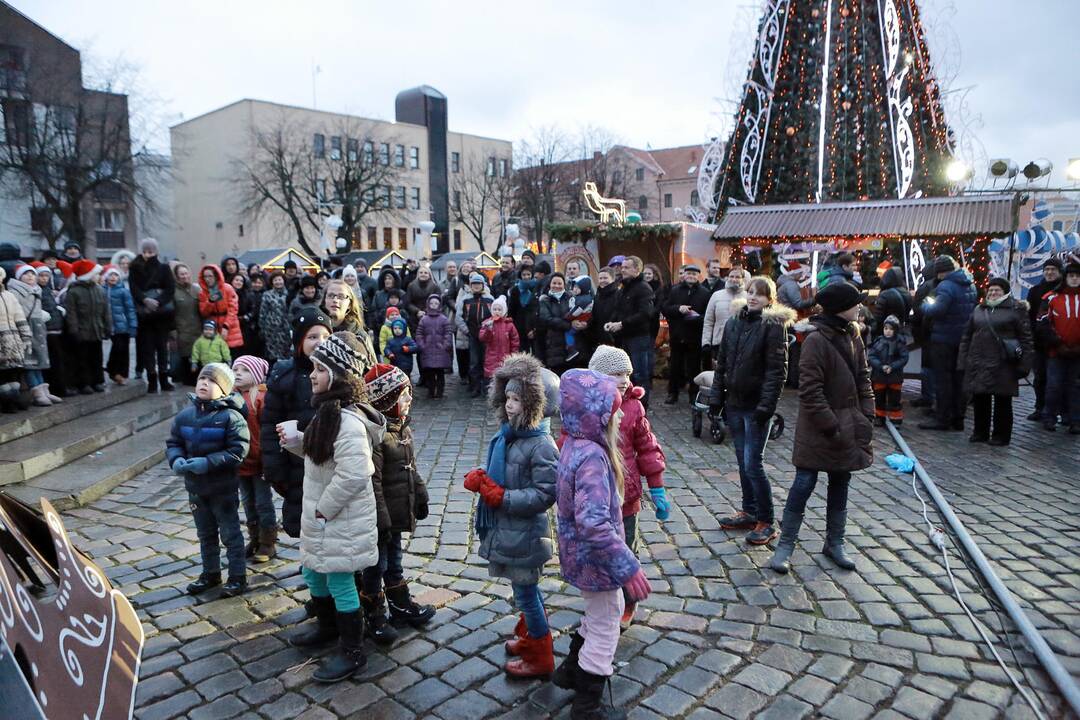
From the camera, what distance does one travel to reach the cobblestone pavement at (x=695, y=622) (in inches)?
125

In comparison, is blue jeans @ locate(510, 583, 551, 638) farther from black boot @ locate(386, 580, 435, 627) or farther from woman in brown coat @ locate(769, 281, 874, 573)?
woman in brown coat @ locate(769, 281, 874, 573)

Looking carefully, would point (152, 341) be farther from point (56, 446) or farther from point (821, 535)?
point (821, 535)

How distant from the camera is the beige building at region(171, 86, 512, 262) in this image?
156 feet

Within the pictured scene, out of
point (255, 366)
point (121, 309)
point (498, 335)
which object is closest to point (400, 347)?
point (498, 335)

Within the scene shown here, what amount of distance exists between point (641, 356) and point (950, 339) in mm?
3769

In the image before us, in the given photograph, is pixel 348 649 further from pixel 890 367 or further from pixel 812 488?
pixel 890 367

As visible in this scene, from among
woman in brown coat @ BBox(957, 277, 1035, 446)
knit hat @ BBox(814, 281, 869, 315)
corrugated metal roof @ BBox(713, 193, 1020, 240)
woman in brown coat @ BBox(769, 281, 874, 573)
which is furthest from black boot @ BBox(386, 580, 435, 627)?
corrugated metal roof @ BBox(713, 193, 1020, 240)

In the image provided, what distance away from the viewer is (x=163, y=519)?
5621 millimetres

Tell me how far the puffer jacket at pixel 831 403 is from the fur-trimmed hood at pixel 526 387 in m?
1.94

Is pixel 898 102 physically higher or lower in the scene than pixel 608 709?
higher

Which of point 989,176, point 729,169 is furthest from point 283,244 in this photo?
point 989,176

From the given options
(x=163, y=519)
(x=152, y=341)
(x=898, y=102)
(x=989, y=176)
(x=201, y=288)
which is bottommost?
(x=163, y=519)

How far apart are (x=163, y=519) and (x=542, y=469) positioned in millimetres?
3948

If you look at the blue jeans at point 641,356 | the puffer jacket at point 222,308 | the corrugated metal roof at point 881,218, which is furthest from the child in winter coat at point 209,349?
the corrugated metal roof at point 881,218
